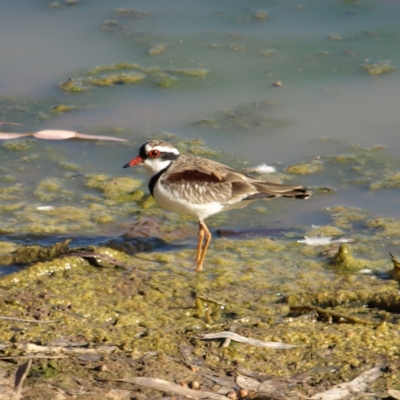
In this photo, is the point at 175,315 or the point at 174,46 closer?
the point at 175,315

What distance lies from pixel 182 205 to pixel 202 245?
0.39 m

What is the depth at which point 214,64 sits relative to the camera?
885cm

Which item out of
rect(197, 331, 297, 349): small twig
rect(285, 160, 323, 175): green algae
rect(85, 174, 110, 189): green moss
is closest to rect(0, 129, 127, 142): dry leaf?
rect(85, 174, 110, 189): green moss

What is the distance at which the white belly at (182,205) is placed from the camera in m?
5.95

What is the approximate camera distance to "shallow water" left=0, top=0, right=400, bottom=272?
7.04 meters

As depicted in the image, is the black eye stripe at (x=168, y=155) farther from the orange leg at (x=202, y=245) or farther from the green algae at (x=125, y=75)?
the green algae at (x=125, y=75)

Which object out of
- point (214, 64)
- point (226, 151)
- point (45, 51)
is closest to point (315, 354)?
point (226, 151)

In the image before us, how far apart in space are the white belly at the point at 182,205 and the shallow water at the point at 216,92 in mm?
566

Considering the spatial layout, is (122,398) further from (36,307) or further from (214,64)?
(214,64)

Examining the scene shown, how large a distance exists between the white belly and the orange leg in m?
0.08

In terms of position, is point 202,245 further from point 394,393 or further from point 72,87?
point 72,87

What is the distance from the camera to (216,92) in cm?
838

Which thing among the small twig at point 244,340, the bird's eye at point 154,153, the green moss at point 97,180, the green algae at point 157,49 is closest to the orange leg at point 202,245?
the bird's eye at point 154,153

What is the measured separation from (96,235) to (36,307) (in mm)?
1784
